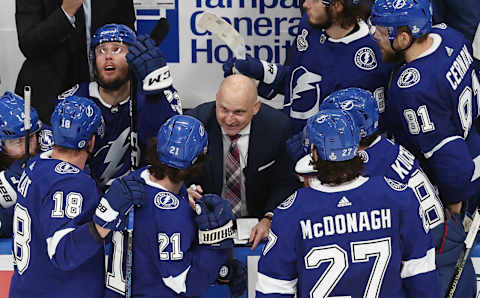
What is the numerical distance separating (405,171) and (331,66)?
1.05 metres

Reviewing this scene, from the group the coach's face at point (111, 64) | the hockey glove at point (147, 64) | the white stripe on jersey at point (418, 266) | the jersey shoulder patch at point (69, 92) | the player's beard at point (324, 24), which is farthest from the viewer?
the jersey shoulder patch at point (69, 92)

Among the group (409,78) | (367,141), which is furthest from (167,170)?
(409,78)

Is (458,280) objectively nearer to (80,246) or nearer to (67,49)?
(80,246)

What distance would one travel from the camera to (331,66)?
15.9 feet

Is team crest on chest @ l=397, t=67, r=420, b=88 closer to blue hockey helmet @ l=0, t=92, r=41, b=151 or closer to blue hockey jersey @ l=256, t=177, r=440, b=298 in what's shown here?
blue hockey jersey @ l=256, t=177, r=440, b=298

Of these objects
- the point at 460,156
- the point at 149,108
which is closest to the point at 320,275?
the point at 460,156

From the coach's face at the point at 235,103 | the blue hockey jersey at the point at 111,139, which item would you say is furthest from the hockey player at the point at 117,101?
the coach's face at the point at 235,103

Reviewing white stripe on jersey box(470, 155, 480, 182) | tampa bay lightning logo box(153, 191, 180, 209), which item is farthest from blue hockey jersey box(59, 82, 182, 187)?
white stripe on jersey box(470, 155, 480, 182)

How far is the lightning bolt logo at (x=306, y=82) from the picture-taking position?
493 cm

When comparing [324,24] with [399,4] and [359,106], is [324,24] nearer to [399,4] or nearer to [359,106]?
[399,4]

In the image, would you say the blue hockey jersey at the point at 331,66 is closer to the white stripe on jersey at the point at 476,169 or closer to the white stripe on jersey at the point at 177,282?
the white stripe on jersey at the point at 476,169

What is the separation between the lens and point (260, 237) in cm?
440

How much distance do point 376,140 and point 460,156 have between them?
0.53m

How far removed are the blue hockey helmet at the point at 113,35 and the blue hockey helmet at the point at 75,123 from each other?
876 millimetres
